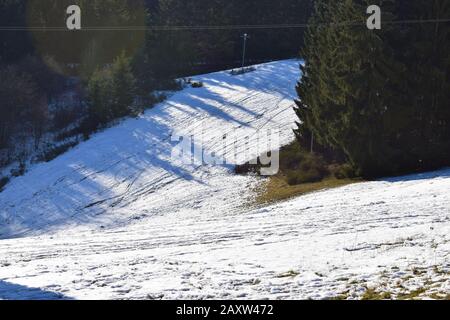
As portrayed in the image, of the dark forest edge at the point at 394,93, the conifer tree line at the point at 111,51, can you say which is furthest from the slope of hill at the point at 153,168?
the dark forest edge at the point at 394,93

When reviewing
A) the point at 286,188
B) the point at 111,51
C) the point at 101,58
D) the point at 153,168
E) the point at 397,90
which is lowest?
the point at 153,168

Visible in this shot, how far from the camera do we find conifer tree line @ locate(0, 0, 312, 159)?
1844 inches

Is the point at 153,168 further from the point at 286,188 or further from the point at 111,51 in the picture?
the point at 111,51

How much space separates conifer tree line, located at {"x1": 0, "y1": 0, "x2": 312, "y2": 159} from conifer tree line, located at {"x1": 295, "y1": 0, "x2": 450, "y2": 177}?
23769mm

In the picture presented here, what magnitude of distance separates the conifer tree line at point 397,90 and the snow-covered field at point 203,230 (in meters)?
1.89

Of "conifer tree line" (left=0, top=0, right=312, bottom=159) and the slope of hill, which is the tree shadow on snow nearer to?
the slope of hill

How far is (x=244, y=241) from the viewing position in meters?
16.8

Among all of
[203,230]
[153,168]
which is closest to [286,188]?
[153,168]

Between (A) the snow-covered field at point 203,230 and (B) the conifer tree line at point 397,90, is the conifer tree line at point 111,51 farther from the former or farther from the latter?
→ (B) the conifer tree line at point 397,90

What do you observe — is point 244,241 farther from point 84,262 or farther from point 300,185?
point 300,185

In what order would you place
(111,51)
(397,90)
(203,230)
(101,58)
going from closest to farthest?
(203,230) < (397,90) < (101,58) < (111,51)

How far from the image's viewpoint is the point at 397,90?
2781cm

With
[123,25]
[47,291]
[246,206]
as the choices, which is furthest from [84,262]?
[123,25]

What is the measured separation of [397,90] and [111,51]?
37.1m
